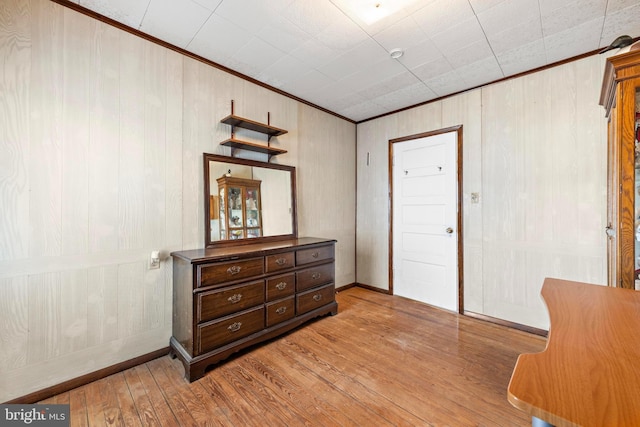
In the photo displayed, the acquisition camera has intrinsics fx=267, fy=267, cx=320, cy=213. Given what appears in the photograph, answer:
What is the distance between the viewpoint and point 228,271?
7.03ft

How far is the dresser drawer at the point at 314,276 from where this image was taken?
2.72 meters

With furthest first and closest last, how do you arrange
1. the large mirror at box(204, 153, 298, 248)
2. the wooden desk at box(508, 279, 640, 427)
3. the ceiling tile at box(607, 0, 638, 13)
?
1. the large mirror at box(204, 153, 298, 248)
2. the ceiling tile at box(607, 0, 638, 13)
3. the wooden desk at box(508, 279, 640, 427)

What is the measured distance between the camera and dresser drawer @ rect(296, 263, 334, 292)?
272cm

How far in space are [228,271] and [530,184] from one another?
301 cm

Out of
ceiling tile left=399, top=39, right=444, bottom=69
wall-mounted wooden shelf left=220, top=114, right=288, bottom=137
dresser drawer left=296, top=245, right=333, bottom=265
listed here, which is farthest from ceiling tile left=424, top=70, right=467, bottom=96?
dresser drawer left=296, top=245, right=333, bottom=265

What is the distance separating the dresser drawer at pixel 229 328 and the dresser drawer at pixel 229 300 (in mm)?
53

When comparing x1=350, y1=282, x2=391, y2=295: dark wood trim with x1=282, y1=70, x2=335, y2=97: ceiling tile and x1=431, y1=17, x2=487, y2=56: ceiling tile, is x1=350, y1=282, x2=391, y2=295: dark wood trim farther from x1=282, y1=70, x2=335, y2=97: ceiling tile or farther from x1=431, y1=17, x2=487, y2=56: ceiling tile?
x1=431, y1=17, x2=487, y2=56: ceiling tile

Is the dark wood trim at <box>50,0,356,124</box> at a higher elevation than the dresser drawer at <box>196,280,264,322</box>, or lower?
higher

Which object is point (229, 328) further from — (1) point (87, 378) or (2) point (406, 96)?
(2) point (406, 96)

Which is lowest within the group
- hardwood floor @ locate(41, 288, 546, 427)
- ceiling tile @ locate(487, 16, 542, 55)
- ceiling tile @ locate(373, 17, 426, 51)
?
hardwood floor @ locate(41, 288, 546, 427)

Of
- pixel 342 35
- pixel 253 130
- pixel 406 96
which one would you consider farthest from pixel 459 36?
pixel 253 130

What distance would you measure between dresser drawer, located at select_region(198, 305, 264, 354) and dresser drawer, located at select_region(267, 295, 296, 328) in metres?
0.09

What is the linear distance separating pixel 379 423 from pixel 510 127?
297 cm

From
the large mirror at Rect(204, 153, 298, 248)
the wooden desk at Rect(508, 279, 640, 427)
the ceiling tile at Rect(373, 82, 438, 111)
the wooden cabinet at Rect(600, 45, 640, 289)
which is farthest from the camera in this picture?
the ceiling tile at Rect(373, 82, 438, 111)
